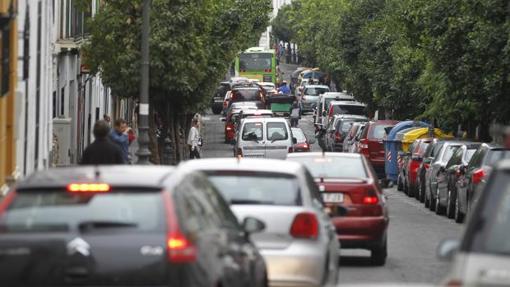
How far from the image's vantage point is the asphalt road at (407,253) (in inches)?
728

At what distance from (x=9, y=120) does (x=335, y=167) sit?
5127 millimetres

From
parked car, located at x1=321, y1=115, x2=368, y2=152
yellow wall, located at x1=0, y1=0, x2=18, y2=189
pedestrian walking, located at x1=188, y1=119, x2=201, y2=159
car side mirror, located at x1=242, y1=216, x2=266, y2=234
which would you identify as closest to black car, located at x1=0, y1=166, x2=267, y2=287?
car side mirror, located at x1=242, y1=216, x2=266, y2=234

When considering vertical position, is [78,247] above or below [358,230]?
above

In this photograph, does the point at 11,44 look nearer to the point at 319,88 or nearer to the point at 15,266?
the point at 15,266

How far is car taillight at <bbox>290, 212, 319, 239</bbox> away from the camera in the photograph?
1400 centimetres

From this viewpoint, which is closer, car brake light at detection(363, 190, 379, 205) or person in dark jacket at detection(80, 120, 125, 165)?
car brake light at detection(363, 190, 379, 205)

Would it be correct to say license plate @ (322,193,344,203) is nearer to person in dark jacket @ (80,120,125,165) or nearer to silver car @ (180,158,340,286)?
person in dark jacket @ (80,120,125,165)

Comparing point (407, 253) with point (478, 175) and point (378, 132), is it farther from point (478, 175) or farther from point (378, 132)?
point (378, 132)

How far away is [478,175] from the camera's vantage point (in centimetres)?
2619

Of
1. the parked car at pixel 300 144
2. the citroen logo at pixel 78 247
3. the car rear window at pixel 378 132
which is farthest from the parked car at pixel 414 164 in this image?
the citroen logo at pixel 78 247

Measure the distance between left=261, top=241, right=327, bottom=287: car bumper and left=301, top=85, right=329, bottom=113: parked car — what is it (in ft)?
253

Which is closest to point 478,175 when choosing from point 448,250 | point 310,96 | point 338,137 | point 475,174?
point 475,174

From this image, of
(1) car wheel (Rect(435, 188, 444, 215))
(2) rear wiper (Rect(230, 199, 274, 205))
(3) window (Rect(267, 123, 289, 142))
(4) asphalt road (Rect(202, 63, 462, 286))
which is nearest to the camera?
(2) rear wiper (Rect(230, 199, 274, 205))

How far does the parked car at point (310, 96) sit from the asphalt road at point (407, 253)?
52925mm
